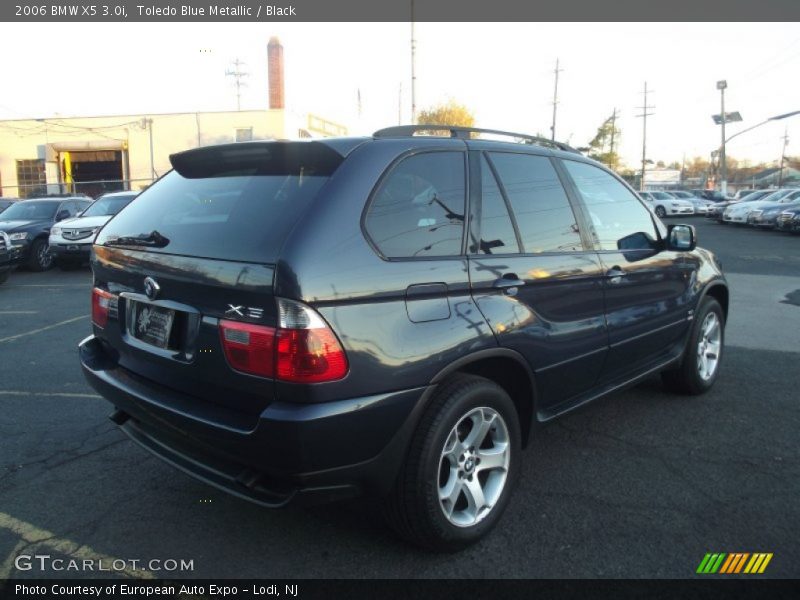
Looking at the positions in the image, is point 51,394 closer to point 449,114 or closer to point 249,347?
point 249,347

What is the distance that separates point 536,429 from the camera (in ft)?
10.2

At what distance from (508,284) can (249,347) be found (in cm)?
125

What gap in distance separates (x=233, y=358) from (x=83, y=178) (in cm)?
4041

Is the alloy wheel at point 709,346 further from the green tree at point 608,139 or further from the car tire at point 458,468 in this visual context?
the green tree at point 608,139

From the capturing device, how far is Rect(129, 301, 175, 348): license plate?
259cm

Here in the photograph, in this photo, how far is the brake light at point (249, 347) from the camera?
2217 millimetres

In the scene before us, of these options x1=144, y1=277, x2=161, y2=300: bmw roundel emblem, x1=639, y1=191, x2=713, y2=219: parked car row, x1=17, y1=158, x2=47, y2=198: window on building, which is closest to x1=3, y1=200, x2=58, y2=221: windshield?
x1=144, y1=277, x2=161, y2=300: bmw roundel emblem

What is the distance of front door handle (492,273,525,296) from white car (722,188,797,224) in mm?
25497

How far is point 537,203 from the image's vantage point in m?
3.27

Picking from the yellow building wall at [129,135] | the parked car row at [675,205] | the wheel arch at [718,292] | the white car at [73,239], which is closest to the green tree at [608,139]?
the parked car row at [675,205]

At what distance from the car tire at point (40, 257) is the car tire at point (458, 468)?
41.6 ft

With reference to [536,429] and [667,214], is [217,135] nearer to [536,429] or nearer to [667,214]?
[667,214]

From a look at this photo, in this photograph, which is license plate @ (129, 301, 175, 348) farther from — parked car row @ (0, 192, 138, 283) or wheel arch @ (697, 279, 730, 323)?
parked car row @ (0, 192, 138, 283)

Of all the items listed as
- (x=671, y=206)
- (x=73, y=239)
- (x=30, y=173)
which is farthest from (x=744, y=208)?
(x=30, y=173)
